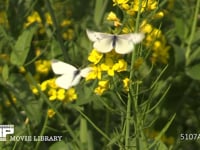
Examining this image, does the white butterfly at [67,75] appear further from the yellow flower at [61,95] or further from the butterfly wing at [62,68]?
the yellow flower at [61,95]

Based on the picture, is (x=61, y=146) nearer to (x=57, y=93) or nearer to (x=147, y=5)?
(x=57, y=93)

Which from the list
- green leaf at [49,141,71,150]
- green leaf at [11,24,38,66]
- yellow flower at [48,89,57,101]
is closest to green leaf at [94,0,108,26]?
green leaf at [11,24,38,66]

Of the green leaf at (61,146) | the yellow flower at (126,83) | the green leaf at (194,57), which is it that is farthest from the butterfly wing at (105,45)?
the green leaf at (194,57)

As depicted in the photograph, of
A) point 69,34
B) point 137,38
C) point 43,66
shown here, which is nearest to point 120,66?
point 137,38

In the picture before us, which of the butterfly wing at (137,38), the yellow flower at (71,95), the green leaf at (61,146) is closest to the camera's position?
the butterfly wing at (137,38)

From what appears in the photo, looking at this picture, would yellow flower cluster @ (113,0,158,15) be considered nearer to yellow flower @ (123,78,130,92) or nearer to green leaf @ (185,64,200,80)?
yellow flower @ (123,78,130,92)

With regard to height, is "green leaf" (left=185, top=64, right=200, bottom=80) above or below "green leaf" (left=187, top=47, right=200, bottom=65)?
below
